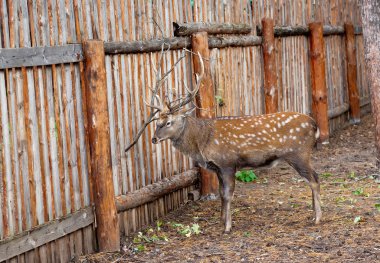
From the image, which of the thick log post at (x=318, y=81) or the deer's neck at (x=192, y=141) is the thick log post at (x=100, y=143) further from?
the thick log post at (x=318, y=81)

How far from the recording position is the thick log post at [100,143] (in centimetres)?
700

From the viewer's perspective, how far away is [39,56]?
634 centimetres

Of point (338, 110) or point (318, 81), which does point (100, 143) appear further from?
point (338, 110)

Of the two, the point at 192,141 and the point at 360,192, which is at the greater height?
the point at 192,141

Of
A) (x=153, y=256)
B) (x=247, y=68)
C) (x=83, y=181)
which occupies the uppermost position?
(x=247, y=68)

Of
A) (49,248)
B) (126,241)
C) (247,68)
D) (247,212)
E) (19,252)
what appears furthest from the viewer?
(247,68)

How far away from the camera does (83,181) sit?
278 inches

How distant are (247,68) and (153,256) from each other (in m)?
4.55

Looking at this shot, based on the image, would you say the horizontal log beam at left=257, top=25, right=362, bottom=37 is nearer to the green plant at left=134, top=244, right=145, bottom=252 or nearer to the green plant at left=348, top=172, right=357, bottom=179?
the green plant at left=348, top=172, right=357, bottom=179

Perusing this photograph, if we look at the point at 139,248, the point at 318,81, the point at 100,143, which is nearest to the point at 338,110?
the point at 318,81

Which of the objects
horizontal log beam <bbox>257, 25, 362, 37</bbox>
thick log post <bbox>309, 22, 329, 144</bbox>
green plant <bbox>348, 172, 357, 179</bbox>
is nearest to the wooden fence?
horizontal log beam <bbox>257, 25, 362, 37</bbox>

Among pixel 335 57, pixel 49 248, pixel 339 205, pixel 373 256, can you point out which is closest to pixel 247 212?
pixel 339 205

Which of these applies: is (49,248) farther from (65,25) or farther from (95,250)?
(65,25)

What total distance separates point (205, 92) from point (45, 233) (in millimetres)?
3599
